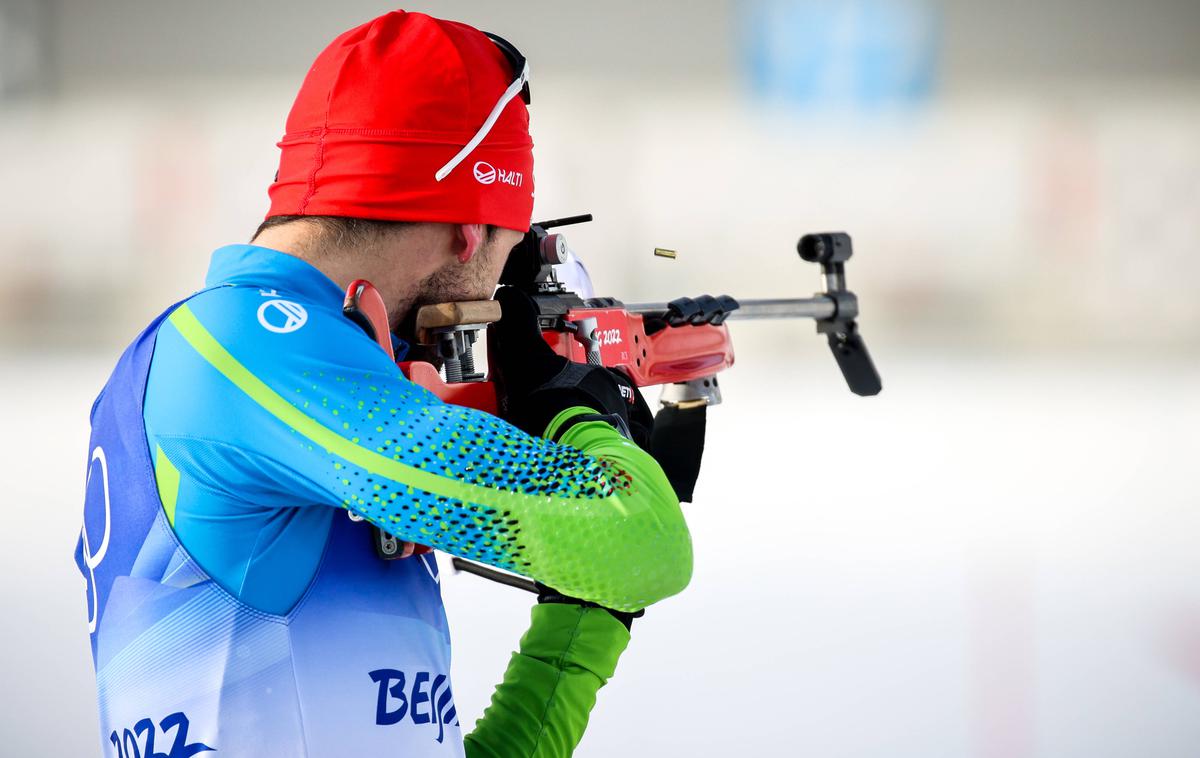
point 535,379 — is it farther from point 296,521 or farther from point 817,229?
point 817,229

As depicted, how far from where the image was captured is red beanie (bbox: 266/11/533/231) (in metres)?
0.76

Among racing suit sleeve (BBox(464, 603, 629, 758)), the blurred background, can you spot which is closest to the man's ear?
racing suit sleeve (BBox(464, 603, 629, 758))

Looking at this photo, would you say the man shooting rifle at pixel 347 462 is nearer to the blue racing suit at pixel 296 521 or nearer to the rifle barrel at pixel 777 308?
the blue racing suit at pixel 296 521

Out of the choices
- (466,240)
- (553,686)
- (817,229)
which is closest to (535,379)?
(466,240)

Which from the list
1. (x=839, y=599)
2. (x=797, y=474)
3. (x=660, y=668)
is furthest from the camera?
(x=797, y=474)

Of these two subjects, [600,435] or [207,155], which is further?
[207,155]

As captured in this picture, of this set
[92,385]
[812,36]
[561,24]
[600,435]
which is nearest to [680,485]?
[600,435]

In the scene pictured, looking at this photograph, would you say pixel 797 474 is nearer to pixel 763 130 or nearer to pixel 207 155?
pixel 763 130

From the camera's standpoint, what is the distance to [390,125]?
30.2 inches

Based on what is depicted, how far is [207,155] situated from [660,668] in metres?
2.40

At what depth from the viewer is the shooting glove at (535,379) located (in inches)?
30.1

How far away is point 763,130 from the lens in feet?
11.6

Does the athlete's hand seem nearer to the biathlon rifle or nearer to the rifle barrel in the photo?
the biathlon rifle

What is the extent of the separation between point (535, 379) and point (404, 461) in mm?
204
